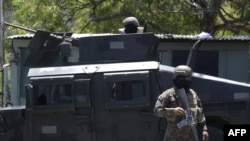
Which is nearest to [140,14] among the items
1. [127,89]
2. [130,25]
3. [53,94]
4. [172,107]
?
[130,25]

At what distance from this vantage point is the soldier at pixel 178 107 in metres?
6.08

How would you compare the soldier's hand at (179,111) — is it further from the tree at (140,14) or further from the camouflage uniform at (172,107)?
the tree at (140,14)

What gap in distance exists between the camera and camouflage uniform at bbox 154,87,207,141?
6102 mm

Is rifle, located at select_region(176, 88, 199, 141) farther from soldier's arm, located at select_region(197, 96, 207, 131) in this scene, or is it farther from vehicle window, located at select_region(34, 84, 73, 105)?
vehicle window, located at select_region(34, 84, 73, 105)

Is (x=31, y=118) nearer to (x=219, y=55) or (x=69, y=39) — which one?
(x=69, y=39)

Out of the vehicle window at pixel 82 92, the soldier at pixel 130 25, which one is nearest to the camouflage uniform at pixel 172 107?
the vehicle window at pixel 82 92

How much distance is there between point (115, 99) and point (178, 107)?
85 centimetres

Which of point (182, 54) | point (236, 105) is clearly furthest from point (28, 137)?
point (182, 54)

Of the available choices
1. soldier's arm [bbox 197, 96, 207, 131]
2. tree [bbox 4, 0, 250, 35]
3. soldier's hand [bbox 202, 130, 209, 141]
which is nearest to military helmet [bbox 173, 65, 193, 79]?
soldier's arm [bbox 197, 96, 207, 131]

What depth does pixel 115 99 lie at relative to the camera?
660 centimetres

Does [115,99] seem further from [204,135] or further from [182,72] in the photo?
[204,135]

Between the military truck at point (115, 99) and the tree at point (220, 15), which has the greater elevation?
the tree at point (220, 15)

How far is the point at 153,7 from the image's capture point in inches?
553

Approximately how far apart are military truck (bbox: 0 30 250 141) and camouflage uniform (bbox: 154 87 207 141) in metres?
0.37
